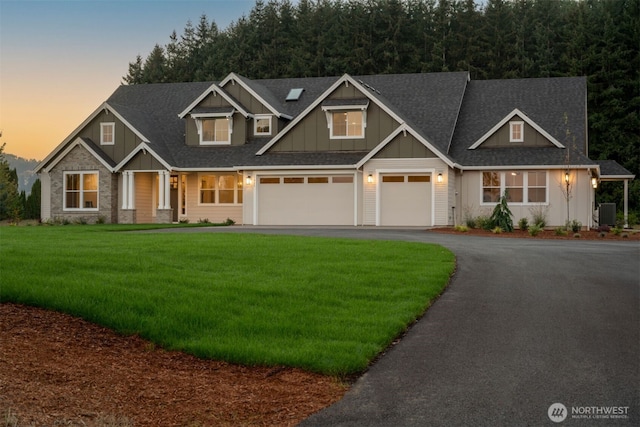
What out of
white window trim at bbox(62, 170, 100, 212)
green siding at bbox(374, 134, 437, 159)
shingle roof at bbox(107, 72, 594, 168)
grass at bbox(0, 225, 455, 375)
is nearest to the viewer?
grass at bbox(0, 225, 455, 375)

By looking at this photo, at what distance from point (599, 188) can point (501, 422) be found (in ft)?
130

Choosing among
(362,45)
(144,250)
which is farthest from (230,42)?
(144,250)

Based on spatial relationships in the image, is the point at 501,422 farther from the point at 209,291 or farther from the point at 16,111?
the point at 16,111

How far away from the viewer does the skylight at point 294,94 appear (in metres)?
35.8

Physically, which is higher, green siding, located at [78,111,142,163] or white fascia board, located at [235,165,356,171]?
green siding, located at [78,111,142,163]

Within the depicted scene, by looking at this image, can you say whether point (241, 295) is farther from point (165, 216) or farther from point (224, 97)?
point (224, 97)

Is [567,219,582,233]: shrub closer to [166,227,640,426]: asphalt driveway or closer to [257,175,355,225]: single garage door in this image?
[257,175,355,225]: single garage door

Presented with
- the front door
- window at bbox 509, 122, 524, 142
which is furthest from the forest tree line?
the front door

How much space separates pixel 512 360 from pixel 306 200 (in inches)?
933

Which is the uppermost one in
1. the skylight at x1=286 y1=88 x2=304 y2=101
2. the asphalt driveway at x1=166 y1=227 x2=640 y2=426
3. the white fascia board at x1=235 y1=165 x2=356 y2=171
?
the skylight at x1=286 y1=88 x2=304 y2=101

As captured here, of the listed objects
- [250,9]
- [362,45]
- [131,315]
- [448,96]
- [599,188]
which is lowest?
[131,315]

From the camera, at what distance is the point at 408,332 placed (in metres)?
8.80

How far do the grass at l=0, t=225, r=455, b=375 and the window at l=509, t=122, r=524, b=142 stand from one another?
1701cm

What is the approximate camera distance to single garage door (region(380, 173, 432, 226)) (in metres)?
29.0
